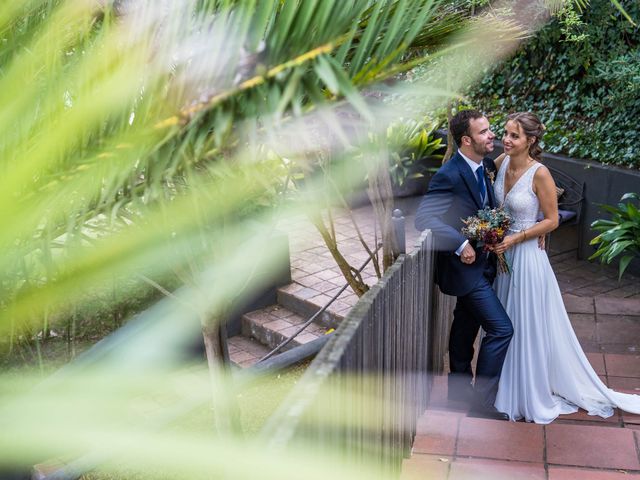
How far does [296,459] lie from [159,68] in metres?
0.81

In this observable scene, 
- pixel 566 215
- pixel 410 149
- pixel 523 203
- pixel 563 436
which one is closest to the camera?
pixel 563 436

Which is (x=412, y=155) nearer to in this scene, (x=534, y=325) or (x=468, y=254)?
(x=534, y=325)

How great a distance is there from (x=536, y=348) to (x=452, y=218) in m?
0.89

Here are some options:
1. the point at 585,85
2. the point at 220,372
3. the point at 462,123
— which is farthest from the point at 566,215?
the point at 220,372

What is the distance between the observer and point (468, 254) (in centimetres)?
374

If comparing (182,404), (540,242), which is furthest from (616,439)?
(182,404)

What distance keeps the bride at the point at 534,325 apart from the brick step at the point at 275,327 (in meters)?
2.09

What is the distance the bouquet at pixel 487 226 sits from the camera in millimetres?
3756

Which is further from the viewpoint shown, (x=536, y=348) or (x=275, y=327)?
(x=275, y=327)

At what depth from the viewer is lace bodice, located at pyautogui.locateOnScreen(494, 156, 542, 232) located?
396cm

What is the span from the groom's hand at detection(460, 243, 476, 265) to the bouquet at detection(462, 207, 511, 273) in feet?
0.24

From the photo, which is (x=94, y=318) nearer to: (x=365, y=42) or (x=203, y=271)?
(x=203, y=271)

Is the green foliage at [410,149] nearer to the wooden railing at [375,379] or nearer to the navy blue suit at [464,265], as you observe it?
the navy blue suit at [464,265]

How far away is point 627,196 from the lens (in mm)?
6488
